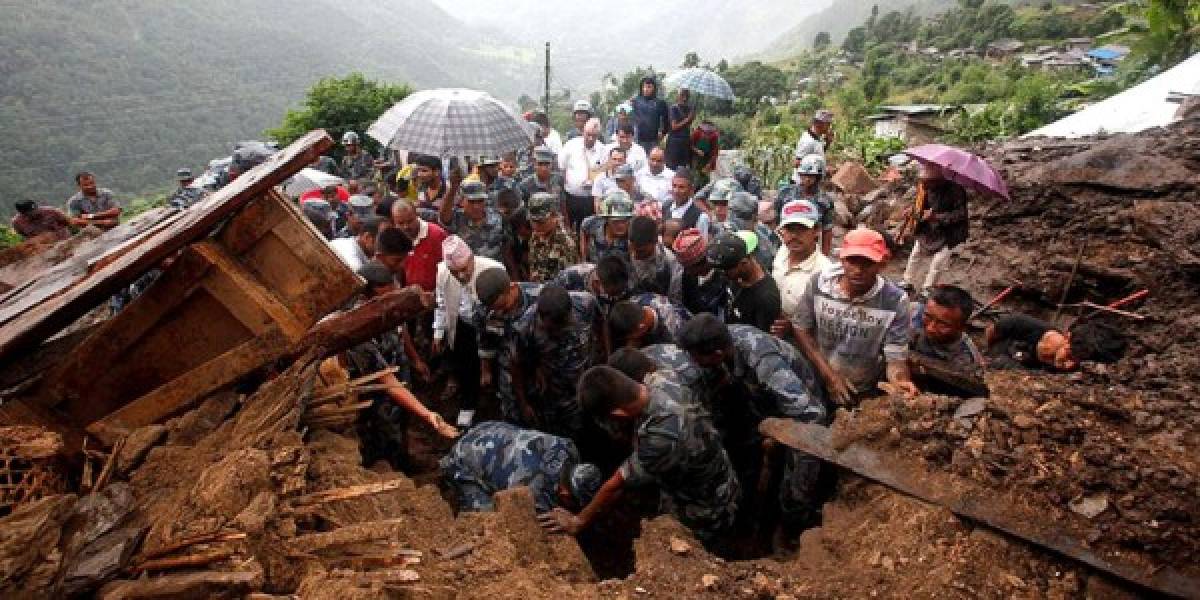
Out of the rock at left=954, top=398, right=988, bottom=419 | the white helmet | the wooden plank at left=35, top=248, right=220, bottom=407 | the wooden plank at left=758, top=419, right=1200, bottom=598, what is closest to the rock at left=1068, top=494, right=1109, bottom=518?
the wooden plank at left=758, top=419, right=1200, bottom=598

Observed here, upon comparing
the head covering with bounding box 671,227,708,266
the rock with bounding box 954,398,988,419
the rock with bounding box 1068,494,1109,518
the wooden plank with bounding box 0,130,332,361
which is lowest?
the rock with bounding box 1068,494,1109,518

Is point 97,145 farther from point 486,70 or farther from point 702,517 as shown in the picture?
point 486,70

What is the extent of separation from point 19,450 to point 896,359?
14.3 ft

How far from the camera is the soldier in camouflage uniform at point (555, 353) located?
4.12 meters

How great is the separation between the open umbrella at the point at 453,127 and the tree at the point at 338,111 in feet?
30.1

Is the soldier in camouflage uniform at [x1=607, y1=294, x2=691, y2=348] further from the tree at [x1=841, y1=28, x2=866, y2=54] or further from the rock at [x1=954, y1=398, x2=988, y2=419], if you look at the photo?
the tree at [x1=841, y1=28, x2=866, y2=54]

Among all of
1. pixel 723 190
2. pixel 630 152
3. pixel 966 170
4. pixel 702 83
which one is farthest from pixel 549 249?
pixel 702 83

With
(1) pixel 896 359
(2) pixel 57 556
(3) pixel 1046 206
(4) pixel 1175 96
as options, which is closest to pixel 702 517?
(1) pixel 896 359

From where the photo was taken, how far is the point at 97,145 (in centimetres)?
4219

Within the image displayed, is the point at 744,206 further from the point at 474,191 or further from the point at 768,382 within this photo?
the point at 768,382

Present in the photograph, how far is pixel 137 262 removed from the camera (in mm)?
2301

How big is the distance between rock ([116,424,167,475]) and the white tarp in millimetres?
12471

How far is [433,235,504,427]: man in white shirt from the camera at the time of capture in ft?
15.8

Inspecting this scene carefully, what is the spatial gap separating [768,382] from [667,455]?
37.7 inches
